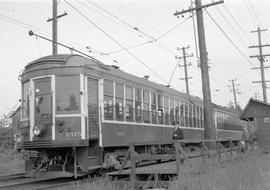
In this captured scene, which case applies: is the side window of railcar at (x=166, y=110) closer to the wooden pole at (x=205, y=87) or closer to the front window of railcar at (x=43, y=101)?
the wooden pole at (x=205, y=87)

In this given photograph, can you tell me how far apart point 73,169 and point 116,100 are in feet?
Answer: 9.45

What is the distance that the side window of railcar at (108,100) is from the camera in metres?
13.1

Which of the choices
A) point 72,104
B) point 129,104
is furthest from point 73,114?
point 129,104

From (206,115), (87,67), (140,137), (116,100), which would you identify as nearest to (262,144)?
(206,115)

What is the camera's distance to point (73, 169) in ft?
39.9

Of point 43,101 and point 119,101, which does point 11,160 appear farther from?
point 43,101

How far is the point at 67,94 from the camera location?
12.3 m

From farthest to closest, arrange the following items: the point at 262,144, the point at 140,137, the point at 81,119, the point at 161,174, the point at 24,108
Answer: the point at 262,144
the point at 140,137
the point at 24,108
the point at 81,119
the point at 161,174

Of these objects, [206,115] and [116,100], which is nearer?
[116,100]

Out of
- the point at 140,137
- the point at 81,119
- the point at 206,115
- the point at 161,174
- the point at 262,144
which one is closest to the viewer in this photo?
the point at 161,174

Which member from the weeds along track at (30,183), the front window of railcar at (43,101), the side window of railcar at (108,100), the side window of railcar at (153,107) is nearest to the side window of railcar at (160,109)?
the side window of railcar at (153,107)

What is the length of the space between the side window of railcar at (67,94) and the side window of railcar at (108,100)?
1.18 m

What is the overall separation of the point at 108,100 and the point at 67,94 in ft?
5.06

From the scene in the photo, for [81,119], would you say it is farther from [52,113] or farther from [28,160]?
[28,160]
